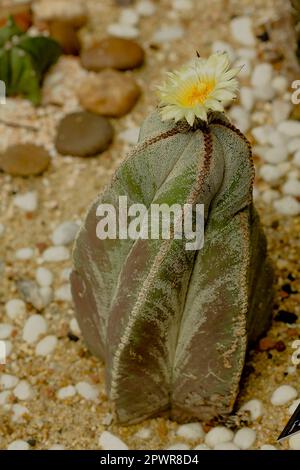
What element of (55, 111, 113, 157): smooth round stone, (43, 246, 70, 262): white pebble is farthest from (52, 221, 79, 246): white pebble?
(55, 111, 113, 157): smooth round stone

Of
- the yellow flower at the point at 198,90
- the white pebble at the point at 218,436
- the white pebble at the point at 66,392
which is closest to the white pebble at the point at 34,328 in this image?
the white pebble at the point at 66,392

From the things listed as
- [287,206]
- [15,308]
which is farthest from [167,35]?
[15,308]

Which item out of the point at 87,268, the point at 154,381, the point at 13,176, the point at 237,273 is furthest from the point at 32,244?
the point at 237,273

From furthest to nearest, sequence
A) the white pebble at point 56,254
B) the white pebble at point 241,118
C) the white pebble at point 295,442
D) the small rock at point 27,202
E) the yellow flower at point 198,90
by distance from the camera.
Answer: the white pebble at point 241,118 → the small rock at point 27,202 → the white pebble at point 56,254 → the white pebble at point 295,442 → the yellow flower at point 198,90

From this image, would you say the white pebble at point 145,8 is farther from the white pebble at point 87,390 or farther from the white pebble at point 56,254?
the white pebble at point 87,390

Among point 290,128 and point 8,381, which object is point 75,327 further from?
point 290,128

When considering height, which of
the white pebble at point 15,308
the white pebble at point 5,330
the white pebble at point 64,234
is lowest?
the white pebble at point 5,330

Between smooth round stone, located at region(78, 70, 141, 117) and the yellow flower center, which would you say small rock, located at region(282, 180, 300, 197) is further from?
the yellow flower center
